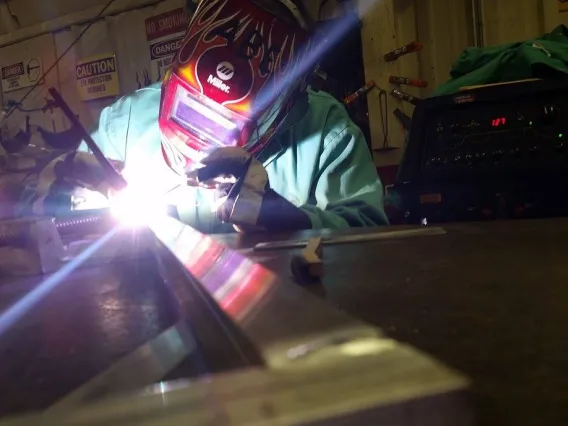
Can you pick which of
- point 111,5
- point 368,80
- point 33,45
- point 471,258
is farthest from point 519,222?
point 33,45

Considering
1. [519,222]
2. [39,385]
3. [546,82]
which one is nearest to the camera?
Result: [39,385]

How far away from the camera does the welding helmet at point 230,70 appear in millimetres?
1369

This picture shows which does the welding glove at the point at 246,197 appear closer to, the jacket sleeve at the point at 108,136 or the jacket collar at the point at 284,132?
the jacket collar at the point at 284,132

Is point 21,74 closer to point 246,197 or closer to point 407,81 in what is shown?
A: point 407,81

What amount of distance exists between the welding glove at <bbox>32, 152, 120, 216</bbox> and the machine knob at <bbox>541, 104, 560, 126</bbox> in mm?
958

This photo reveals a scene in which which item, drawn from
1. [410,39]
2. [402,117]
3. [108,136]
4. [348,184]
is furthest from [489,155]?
[108,136]

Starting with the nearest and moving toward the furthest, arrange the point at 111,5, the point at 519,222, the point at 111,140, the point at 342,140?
1. the point at 519,222
2. the point at 342,140
3. the point at 111,140
4. the point at 111,5

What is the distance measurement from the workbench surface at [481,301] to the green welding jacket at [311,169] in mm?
708

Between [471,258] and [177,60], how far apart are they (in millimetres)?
969

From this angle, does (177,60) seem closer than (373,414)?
No

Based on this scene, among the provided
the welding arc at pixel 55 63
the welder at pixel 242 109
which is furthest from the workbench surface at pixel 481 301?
the welding arc at pixel 55 63

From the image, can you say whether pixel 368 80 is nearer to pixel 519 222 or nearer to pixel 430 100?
pixel 430 100

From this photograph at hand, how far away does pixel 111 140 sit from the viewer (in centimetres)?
192

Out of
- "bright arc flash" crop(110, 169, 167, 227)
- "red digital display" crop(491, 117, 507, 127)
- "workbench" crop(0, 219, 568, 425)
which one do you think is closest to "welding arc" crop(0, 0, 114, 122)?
"bright arc flash" crop(110, 169, 167, 227)
